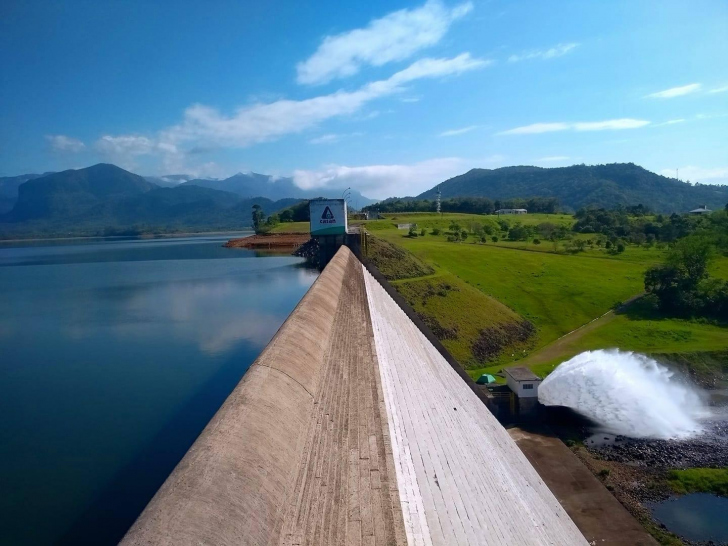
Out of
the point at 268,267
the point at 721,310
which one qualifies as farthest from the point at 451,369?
the point at 268,267

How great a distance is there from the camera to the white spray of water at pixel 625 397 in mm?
20828

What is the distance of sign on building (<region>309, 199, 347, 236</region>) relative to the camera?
31.9m

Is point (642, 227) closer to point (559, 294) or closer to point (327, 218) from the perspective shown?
point (559, 294)

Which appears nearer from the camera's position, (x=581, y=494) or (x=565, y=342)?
(x=581, y=494)

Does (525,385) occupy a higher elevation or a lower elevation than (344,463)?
lower

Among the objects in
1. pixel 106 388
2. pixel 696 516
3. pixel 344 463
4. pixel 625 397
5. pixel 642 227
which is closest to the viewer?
pixel 344 463

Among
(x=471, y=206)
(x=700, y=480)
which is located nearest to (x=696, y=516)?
(x=700, y=480)

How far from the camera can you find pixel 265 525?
4637 millimetres

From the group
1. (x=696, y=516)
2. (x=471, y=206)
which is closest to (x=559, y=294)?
(x=696, y=516)

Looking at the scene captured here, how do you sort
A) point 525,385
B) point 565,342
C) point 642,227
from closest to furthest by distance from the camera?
point 525,385
point 565,342
point 642,227

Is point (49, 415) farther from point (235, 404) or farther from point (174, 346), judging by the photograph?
point (235, 404)

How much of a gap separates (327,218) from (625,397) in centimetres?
1999

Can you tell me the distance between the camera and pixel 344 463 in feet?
20.9

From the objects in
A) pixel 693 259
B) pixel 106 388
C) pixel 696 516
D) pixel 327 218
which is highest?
pixel 327 218
